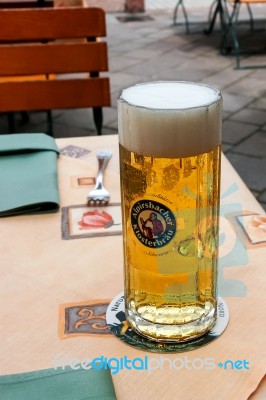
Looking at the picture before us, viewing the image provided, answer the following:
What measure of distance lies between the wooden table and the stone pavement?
0.95 metres

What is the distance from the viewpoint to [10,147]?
46.4 inches

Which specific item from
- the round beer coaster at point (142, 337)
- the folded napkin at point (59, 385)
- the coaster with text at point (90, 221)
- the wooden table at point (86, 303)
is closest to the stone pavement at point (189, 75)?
the coaster with text at point (90, 221)

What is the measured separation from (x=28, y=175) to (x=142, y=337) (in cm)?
50

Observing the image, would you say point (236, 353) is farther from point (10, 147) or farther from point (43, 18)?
point (43, 18)

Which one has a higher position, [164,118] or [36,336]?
[164,118]

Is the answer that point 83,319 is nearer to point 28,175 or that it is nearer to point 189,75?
point 28,175

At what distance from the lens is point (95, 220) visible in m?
0.97

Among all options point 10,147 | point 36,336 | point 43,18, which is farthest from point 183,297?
point 43,18

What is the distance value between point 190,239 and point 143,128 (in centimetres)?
14

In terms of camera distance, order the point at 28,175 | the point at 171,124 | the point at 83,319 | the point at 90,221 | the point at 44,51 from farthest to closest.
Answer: the point at 44,51
the point at 28,175
the point at 90,221
the point at 83,319
the point at 171,124

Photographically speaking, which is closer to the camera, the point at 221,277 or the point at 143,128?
the point at 143,128
